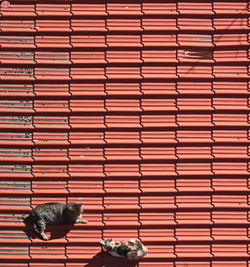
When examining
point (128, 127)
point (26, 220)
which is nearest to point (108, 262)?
point (26, 220)

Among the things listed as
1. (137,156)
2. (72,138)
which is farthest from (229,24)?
(72,138)

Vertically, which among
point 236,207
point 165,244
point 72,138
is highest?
point 72,138

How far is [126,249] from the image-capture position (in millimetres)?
4746

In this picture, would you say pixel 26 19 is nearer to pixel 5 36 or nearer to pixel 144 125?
pixel 5 36

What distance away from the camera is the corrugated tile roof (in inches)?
193

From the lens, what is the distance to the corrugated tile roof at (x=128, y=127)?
4.90 metres

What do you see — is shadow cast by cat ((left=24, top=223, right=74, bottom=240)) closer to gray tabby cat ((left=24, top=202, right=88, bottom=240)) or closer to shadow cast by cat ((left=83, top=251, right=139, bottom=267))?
gray tabby cat ((left=24, top=202, right=88, bottom=240))

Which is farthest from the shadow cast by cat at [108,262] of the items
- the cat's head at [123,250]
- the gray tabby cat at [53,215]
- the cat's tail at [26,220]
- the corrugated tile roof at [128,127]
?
the cat's tail at [26,220]

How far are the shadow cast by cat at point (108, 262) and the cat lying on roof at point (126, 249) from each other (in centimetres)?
9

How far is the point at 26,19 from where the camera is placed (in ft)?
16.7

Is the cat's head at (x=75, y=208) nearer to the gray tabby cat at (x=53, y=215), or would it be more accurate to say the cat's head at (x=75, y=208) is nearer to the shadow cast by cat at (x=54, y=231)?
the gray tabby cat at (x=53, y=215)

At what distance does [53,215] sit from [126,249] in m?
0.83

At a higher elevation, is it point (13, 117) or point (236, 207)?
point (13, 117)

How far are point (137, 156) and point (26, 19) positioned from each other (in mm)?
1916
